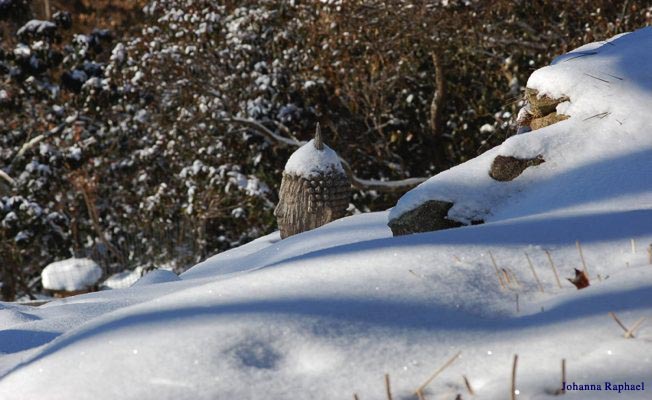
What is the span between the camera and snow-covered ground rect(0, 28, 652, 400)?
1.53m

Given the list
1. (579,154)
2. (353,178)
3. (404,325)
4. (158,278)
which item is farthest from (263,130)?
(404,325)

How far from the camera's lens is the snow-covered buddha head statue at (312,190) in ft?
15.9

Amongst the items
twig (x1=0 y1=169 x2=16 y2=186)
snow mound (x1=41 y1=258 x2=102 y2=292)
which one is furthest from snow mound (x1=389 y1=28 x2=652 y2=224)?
twig (x1=0 y1=169 x2=16 y2=186)

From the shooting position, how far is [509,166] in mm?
2928

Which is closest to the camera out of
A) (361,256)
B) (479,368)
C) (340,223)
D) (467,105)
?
(479,368)

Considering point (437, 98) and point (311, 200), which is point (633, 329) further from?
point (437, 98)

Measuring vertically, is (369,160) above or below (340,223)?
above

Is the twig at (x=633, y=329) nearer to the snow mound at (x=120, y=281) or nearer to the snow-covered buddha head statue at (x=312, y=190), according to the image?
the snow-covered buddha head statue at (x=312, y=190)

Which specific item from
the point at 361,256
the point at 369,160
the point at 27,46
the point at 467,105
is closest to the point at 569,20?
the point at 467,105

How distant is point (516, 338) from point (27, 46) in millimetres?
8893

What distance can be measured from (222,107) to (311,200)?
455 centimetres

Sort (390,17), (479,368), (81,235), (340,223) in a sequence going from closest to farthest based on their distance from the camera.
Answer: (479,368) → (340,223) → (390,17) → (81,235)

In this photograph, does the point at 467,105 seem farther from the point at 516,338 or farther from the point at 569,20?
the point at 516,338

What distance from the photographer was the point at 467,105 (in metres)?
8.84
